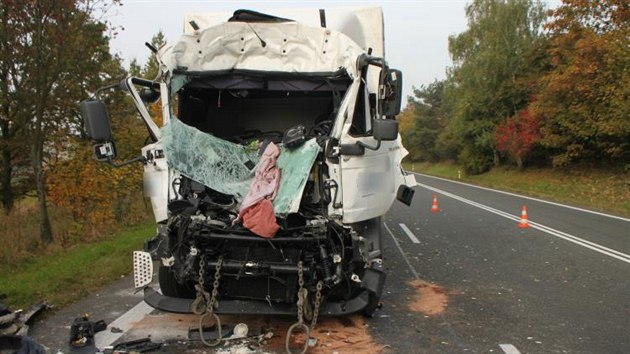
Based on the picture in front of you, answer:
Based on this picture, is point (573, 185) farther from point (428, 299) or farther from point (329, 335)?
point (329, 335)

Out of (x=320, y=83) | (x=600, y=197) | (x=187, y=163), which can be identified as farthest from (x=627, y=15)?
(x=187, y=163)

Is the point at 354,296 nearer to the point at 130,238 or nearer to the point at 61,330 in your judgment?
the point at 61,330

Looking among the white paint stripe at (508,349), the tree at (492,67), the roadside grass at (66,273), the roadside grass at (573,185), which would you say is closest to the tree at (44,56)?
the roadside grass at (66,273)

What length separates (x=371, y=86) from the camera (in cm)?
603

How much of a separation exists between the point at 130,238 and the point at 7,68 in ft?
15.7

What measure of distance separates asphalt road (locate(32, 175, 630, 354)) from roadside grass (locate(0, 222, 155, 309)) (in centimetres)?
54

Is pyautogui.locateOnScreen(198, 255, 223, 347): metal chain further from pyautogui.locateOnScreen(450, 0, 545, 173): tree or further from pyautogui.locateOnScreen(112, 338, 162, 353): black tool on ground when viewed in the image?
pyautogui.locateOnScreen(450, 0, 545, 173): tree

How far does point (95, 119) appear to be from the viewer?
198 inches

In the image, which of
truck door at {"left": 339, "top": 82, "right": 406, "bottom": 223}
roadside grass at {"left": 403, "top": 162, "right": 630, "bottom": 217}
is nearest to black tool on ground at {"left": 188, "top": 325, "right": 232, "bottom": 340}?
truck door at {"left": 339, "top": 82, "right": 406, "bottom": 223}

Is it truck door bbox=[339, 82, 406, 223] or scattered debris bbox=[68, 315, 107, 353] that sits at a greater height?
truck door bbox=[339, 82, 406, 223]

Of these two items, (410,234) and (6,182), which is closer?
(410,234)

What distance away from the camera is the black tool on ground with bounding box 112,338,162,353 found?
4.59 meters

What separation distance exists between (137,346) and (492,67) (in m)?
37.5

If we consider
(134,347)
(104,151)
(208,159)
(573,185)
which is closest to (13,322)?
(134,347)
